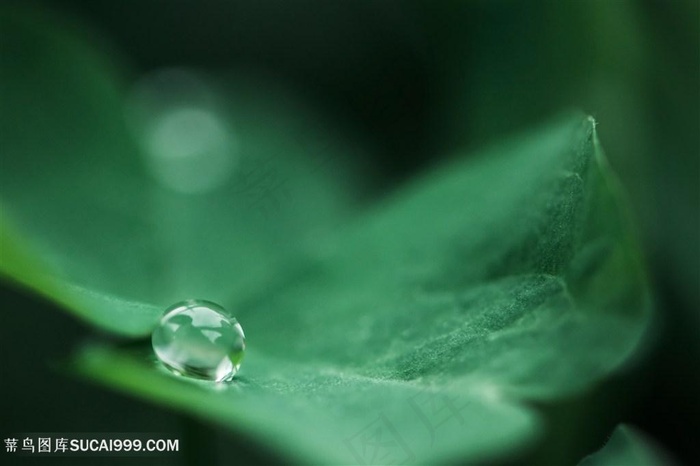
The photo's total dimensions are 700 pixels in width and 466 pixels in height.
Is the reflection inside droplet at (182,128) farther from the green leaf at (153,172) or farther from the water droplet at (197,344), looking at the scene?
the water droplet at (197,344)

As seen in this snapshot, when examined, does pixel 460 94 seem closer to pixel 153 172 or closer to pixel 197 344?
pixel 153 172

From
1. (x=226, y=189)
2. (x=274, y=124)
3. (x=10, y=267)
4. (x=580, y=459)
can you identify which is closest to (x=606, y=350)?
(x=580, y=459)

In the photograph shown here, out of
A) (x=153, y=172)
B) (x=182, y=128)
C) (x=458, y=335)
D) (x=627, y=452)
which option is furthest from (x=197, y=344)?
(x=182, y=128)

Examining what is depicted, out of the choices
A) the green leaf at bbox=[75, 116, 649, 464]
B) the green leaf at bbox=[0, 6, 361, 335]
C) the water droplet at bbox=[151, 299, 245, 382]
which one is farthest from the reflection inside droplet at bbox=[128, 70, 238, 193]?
the water droplet at bbox=[151, 299, 245, 382]

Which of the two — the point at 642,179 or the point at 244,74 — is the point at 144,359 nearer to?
the point at 642,179

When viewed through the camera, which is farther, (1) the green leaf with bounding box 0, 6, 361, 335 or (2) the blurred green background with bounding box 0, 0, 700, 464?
(1) the green leaf with bounding box 0, 6, 361, 335

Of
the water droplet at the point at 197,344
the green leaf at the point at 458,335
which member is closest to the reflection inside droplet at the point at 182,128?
the green leaf at the point at 458,335

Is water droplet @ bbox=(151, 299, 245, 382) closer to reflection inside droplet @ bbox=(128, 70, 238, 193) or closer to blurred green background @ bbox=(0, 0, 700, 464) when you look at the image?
blurred green background @ bbox=(0, 0, 700, 464)
